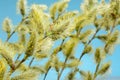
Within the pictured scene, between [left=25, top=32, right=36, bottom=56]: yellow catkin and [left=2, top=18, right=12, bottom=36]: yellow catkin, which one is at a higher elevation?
[left=2, top=18, right=12, bottom=36]: yellow catkin

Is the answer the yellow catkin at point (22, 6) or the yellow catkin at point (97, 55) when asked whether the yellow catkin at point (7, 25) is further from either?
the yellow catkin at point (97, 55)

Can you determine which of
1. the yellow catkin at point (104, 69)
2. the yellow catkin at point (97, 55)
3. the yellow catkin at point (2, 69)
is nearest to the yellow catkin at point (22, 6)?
the yellow catkin at point (97, 55)

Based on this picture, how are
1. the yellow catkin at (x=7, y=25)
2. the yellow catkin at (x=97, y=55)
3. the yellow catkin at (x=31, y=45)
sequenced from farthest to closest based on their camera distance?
1. the yellow catkin at (x=97, y=55)
2. the yellow catkin at (x=7, y=25)
3. the yellow catkin at (x=31, y=45)

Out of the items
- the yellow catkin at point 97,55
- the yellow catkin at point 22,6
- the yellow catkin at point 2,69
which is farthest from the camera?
the yellow catkin at point 97,55

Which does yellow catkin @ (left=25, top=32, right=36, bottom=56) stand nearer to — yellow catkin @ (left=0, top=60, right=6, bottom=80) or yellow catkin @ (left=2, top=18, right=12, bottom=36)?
yellow catkin @ (left=0, top=60, right=6, bottom=80)

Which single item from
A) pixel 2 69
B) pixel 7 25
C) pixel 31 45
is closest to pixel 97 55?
pixel 7 25

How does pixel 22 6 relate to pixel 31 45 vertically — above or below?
above

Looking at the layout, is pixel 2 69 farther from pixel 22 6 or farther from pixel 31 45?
pixel 22 6

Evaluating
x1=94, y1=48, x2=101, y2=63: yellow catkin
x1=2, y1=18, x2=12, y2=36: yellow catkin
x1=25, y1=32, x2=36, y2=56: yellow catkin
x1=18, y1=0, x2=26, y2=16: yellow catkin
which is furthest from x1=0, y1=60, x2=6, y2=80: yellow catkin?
x1=94, y1=48, x2=101, y2=63: yellow catkin

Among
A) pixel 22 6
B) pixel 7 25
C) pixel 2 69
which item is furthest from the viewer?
pixel 7 25

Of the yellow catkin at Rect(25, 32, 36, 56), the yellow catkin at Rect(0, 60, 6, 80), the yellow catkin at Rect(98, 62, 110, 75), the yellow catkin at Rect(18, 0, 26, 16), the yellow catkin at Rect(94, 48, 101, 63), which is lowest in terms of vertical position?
the yellow catkin at Rect(0, 60, 6, 80)

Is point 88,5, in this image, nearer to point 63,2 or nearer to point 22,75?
point 63,2

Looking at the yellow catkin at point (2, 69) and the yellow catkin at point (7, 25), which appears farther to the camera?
the yellow catkin at point (7, 25)
